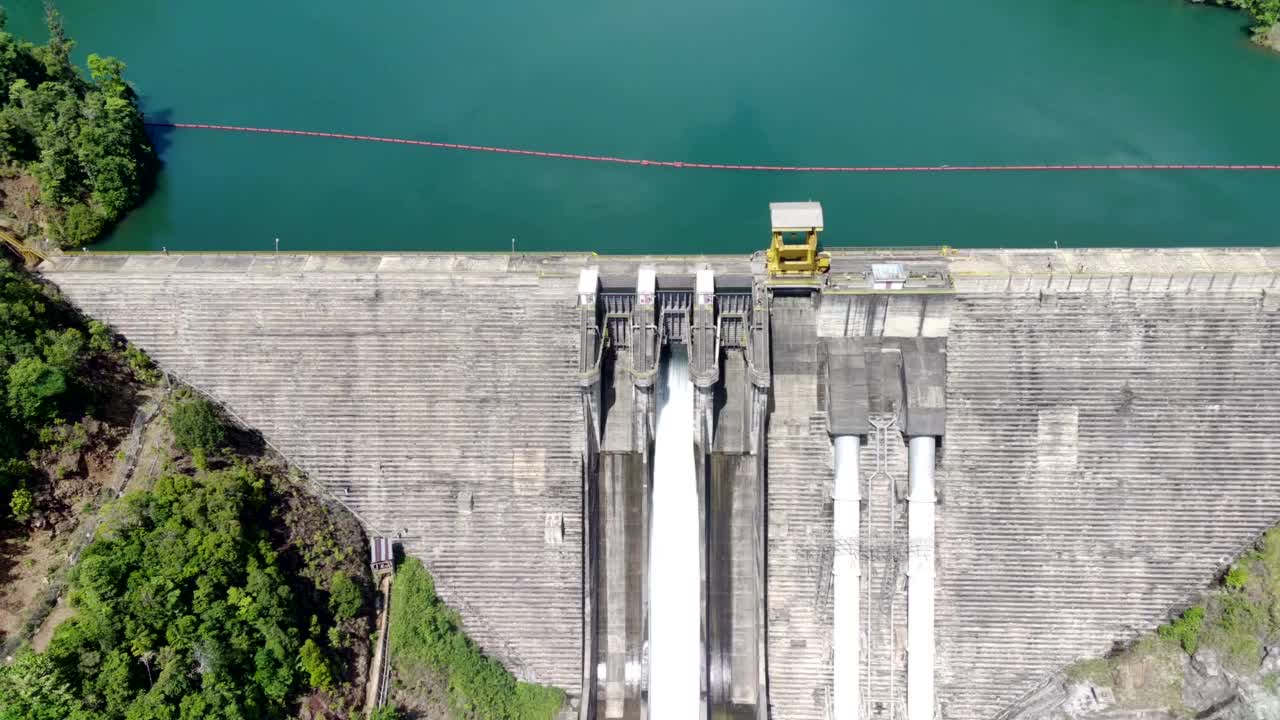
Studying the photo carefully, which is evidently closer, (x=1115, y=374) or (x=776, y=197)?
(x=1115, y=374)

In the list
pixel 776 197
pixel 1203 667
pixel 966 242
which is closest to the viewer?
pixel 1203 667

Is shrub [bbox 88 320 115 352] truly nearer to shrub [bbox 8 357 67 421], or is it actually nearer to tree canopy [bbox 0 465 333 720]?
shrub [bbox 8 357 67 421]

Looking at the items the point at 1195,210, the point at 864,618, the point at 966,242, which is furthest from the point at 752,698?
the point at 1195,210

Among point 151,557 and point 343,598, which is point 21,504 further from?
point 343,598

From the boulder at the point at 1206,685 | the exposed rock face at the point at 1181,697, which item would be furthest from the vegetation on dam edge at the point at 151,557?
the boulder at the point at 1206,685

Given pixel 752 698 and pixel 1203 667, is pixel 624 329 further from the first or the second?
pixel 1203 667

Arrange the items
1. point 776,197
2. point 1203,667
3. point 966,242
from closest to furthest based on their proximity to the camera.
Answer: point 1203,667 → point 966,242 → point 776,197

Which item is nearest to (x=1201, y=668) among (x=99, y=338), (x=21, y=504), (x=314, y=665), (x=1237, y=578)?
(x=1237, y=578)
